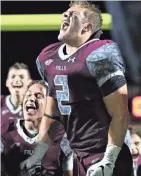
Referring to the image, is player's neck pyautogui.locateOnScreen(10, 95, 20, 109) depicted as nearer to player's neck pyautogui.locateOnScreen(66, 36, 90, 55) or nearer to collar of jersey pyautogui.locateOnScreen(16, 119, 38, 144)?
collar of jersey pyautogui.locateOnScreen(16, 119, 38, 144)

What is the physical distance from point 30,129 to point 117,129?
0.58 metres

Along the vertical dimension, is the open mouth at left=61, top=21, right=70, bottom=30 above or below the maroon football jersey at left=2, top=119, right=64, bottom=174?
above

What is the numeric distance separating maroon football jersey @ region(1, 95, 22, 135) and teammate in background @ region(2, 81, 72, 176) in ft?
0.11

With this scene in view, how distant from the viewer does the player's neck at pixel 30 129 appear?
3.21 m

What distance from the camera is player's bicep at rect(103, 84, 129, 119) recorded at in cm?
304

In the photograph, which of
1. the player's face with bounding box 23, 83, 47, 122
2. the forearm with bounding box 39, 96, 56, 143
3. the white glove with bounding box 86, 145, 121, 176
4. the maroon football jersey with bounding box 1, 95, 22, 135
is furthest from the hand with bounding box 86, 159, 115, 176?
the maroon football jersey with bounding box 1, 95, 22, 135

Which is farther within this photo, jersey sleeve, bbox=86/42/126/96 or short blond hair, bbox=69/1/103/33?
short blond hair, bbox=69/1/103/33

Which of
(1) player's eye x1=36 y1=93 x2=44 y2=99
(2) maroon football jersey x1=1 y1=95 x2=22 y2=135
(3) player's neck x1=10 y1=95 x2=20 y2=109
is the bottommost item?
(2) maroon football jersey x1=1 y1=95 x2=22 y2=135

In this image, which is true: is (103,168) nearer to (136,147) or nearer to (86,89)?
(136,147)

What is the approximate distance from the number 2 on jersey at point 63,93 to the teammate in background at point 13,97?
8.2 inches

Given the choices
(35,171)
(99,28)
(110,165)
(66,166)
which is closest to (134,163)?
(110,165)

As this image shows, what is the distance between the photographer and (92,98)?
3055mm

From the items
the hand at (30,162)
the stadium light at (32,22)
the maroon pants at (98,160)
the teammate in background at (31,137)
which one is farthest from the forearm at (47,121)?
the stadium light at (32,22)

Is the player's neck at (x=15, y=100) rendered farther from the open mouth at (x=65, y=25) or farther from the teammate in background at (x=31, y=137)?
the open mouth at (x=65, y=25)
